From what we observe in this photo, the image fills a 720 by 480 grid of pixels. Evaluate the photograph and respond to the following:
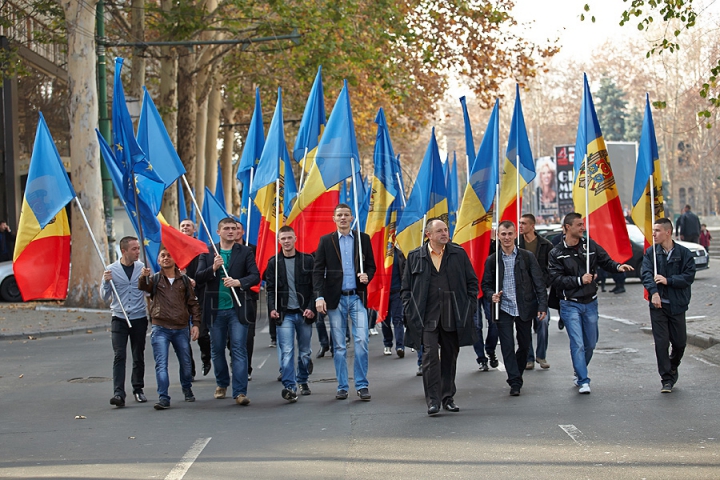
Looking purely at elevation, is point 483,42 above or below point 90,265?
above

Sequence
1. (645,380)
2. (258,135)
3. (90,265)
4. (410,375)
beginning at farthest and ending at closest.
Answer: (90,265) → (258,135) → (410,375) → (645,380)

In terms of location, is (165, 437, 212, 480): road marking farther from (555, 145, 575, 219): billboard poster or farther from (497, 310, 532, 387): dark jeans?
(555, 145, 575, 219): billboard poster

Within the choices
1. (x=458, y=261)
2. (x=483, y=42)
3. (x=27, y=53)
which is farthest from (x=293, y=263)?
(x=27, y=53)

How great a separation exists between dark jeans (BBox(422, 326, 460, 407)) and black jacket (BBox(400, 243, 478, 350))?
0.10 metres

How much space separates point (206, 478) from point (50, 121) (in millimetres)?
30012

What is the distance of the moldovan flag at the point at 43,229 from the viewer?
10930mm

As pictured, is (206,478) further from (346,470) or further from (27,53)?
(27,53)

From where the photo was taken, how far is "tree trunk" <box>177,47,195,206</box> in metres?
28.4

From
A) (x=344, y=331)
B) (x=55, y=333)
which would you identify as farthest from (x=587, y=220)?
(x=55, y=333)

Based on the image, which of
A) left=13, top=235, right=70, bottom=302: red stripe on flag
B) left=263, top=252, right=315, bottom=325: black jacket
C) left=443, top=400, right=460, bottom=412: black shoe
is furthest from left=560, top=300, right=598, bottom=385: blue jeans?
left=13, top=235, right=70, bottom=302: red stripe on flag

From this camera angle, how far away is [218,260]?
33.2ft

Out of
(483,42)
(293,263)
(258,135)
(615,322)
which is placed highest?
(483,42)

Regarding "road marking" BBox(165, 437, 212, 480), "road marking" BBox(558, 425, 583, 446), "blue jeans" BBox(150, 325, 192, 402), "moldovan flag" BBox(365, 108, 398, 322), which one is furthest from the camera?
"moldovan flag" BBox(365, 108, 398, 322)

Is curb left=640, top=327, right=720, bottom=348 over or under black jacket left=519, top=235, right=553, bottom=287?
under
